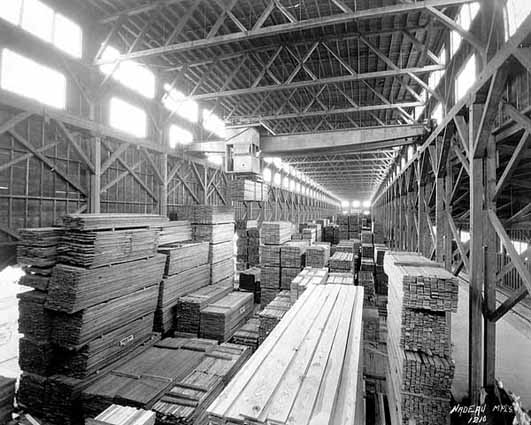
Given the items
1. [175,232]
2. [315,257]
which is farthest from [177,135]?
[315,257]

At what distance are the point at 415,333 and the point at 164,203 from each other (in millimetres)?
11827

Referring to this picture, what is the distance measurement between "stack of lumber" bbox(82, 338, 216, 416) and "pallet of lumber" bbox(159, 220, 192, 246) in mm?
3792

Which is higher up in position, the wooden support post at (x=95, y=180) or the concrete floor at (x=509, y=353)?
the wooden support post at (x=95, y=180)

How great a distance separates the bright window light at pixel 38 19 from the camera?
342 inches

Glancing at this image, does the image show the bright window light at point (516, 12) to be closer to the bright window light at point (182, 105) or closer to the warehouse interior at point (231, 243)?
the warehouse interior at point (231, 243)

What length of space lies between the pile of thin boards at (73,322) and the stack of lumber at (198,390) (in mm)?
2242

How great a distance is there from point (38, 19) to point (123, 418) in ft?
36.4

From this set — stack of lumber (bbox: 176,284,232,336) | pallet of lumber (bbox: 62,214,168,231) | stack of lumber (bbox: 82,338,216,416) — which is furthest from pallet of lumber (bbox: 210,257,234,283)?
stack of lumber (bbox: 82,338,216,416)

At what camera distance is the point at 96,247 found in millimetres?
7195

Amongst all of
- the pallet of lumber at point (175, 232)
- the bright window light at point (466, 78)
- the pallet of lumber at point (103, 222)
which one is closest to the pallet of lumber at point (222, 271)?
the pallet of lumber at point (175, 232)

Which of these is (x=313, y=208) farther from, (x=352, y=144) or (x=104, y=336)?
(x=104, y=336)

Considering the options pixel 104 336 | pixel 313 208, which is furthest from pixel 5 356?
pixel 313 208

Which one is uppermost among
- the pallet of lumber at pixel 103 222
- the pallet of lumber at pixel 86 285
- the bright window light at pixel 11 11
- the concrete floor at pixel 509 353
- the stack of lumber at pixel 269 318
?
the bright window light at pixel 11 11

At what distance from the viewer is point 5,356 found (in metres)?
8.70
